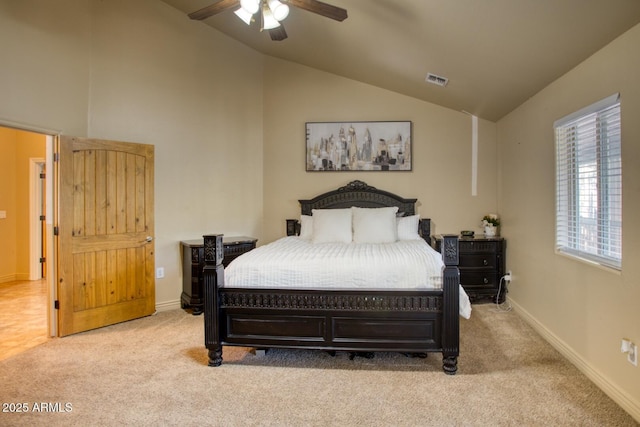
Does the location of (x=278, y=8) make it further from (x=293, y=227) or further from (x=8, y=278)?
(x=8, y=278)

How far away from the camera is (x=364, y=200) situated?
475cm

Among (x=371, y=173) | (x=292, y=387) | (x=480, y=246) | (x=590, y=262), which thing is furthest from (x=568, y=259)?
(x=371, y=173)

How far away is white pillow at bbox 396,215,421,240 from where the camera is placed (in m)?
4.28

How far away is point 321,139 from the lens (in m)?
4.91

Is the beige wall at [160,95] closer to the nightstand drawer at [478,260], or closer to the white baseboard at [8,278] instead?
the nightstand drawer at [478,260]

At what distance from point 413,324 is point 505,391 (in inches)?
27.5

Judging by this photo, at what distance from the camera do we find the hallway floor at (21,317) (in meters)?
3.18

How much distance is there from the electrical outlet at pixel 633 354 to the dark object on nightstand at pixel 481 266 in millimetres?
2122

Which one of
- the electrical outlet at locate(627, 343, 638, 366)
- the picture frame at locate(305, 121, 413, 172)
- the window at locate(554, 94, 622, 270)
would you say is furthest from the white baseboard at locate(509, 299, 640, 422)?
the picture frame at locate(305, 121, 413, 172)

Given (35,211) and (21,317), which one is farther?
(35,211)

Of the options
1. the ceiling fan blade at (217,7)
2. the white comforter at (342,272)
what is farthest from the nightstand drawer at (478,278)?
the ceiling fan blade at (217,7)

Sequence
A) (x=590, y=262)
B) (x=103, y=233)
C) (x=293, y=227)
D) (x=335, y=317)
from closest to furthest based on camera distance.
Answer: (x=590, y=262)
(x=335, y=317)
(x=103, y=233)
(x=293, y=227)

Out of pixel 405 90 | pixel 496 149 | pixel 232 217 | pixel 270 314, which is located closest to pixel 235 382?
pixel 270 314

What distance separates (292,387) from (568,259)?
241 centimetres
